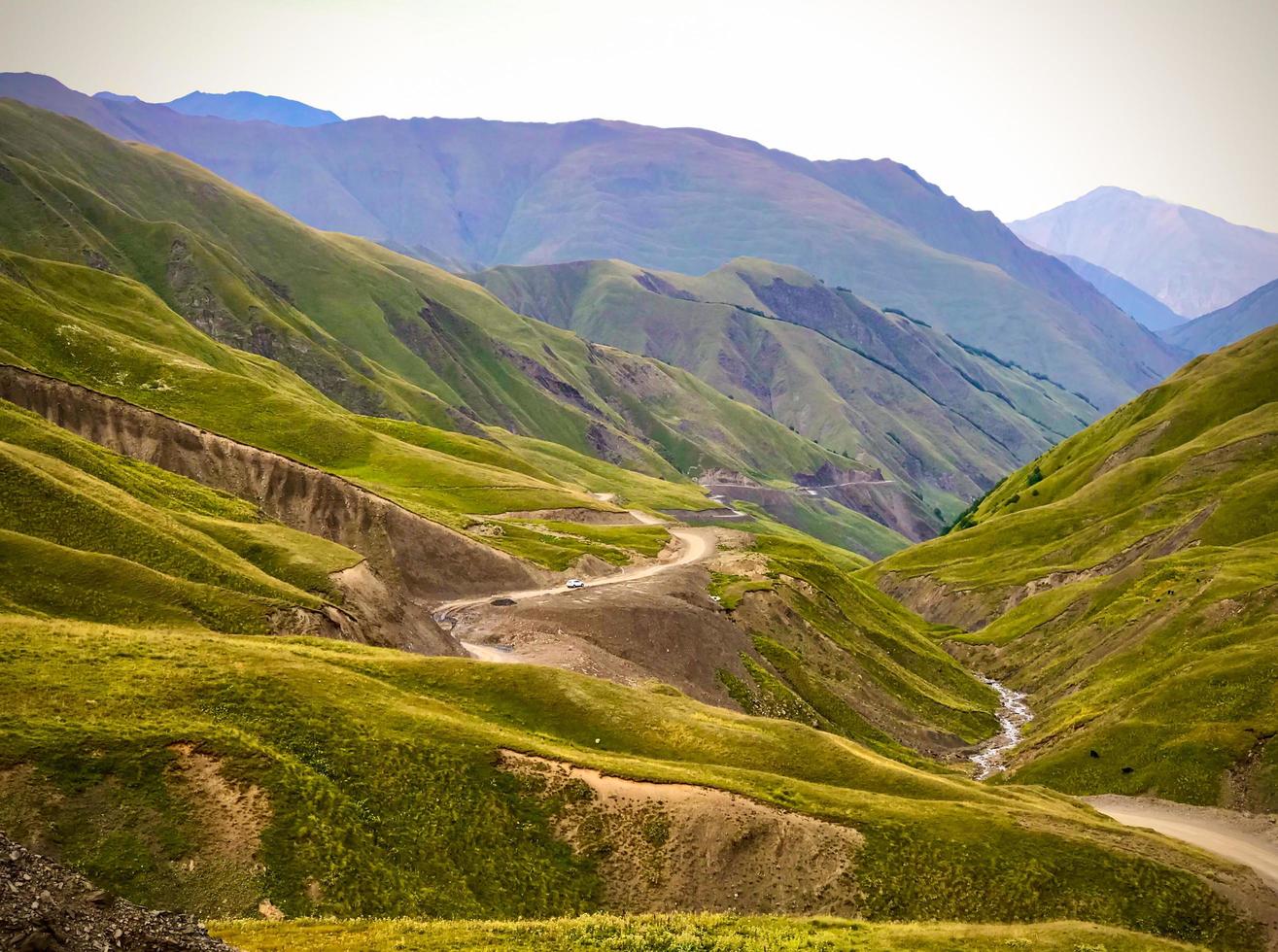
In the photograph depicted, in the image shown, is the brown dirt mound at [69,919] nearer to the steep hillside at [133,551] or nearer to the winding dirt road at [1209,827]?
the steep hillside at [133,551]

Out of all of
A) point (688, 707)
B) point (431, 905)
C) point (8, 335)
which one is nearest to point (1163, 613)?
point (688, 707)

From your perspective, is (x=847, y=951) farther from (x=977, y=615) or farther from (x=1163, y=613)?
(x=977, y=615)

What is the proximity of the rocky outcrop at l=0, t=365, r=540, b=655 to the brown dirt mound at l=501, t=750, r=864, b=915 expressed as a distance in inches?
2198

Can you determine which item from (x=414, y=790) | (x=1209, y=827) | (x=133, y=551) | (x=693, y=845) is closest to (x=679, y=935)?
(x=693, y=845)

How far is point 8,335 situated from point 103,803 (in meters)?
113

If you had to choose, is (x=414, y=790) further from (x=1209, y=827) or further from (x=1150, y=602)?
(x=1150, y=602)

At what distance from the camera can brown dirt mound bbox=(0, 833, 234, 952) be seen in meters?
21.4

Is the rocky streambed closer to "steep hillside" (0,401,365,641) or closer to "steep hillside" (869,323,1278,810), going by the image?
"steep hillside" (869,323,1278,810)

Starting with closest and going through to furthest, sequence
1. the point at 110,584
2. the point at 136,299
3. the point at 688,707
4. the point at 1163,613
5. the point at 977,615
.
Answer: the point at 110,584 < the point at 688,707 < the point at 1163,613 < the point at 977,615 < the point at 136,299

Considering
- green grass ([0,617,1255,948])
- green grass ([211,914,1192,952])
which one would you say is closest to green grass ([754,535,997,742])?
green grass ([0,617,1255,948])

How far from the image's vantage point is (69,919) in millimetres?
22328

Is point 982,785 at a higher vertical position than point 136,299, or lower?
lower

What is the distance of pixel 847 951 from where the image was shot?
3734cm

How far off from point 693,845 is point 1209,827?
47.5 meters
